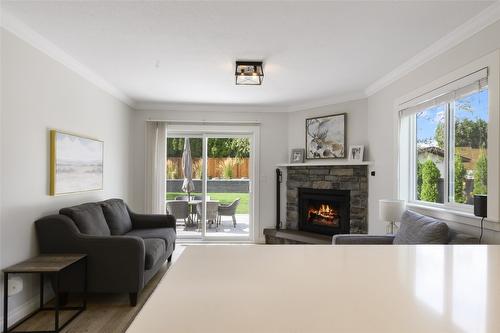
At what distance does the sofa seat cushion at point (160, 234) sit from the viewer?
150 inches

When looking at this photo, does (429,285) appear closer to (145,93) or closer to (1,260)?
(1,260)

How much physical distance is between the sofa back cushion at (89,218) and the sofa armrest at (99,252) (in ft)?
0.41

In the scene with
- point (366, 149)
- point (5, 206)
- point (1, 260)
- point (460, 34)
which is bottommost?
point (1, 260)

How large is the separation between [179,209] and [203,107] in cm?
186

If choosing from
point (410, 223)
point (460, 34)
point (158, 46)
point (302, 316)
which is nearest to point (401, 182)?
point (410, 223)

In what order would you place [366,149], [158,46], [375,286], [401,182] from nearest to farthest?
[375,286]
[158,46]
[401,182]
[366,149]

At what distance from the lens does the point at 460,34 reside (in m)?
2.52

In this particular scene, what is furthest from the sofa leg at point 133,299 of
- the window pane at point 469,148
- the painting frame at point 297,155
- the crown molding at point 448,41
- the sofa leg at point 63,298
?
the crown molding at point 448,41

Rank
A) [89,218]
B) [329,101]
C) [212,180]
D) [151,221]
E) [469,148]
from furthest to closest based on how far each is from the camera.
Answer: [212,180] < [329,101] < [151,221] < [89,218] < [469,148]

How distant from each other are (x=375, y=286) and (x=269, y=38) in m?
2.44

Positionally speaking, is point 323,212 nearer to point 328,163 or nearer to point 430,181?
point 328,163

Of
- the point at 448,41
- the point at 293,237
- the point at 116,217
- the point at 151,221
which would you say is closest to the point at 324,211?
the point at 293,237

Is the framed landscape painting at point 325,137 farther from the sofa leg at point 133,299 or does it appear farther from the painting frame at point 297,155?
the sofa leg at point 133,299

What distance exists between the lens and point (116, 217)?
380 cm
